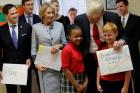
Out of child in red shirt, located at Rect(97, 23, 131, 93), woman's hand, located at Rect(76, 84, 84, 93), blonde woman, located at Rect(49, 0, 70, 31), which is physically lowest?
woman's hand, located at Rect(76, 84, 84, 93)

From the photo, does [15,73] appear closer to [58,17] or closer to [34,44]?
[34,44]

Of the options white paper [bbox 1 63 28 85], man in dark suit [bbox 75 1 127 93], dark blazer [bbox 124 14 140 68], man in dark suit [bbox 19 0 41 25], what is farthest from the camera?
dark blazer [bbox 124 14 140 68]

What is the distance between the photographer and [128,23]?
12.3ft

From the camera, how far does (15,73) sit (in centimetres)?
311

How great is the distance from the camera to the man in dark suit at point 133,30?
3726 millimetres

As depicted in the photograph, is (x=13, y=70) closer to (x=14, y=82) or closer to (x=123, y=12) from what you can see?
(x=14, y=82)

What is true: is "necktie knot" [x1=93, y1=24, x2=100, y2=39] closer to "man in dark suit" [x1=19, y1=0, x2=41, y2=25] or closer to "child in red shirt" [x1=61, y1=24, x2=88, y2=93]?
"child in red shirt" [x1=61, y1=24, x2=88, y2=93]

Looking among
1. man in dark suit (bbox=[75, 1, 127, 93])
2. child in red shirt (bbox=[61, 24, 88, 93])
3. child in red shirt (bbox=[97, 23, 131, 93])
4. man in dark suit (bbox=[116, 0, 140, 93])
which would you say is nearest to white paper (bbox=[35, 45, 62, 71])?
child in red shirt (bbox=[61, 24, 88, 93])

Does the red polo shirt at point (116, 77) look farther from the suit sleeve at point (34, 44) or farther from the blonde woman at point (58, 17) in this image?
the blonde woman at point (58, 17)

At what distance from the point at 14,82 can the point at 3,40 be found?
49 cm

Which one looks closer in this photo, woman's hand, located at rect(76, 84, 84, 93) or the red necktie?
woman's hand, located at rect(76, 84, 84, 93)

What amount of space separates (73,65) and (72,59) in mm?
62

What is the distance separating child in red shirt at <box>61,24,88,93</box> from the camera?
8.94ft

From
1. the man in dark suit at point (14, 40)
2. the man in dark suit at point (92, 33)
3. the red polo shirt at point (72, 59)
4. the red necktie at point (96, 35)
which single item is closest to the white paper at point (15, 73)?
the man in dark suit at point (14, 40)
